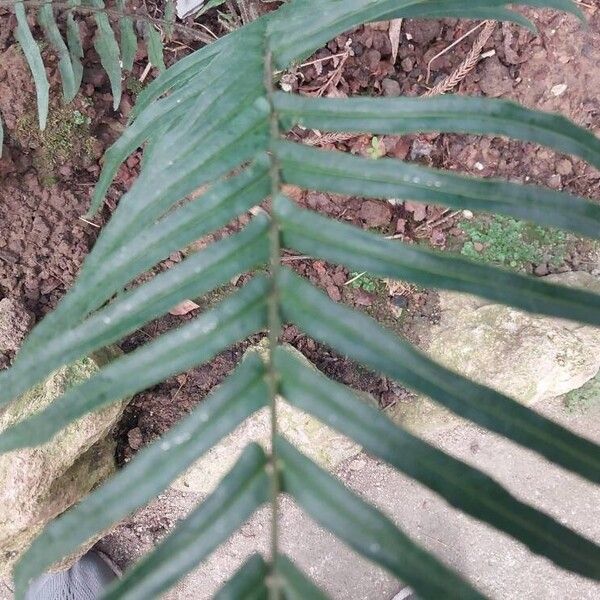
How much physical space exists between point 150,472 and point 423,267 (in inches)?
8.4

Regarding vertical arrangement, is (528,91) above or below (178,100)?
above

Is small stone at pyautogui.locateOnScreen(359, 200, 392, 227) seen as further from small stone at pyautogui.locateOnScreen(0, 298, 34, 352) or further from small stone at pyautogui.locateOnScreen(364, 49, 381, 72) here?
small stone at pyautogui.locateOnScreen(0, 298, 34, 352)

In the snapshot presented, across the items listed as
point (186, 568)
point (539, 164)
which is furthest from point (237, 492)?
point (539, 164)

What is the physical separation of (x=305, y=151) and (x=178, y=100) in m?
0.33

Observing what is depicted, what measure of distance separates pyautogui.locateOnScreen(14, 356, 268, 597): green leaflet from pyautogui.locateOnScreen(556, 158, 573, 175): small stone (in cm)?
114

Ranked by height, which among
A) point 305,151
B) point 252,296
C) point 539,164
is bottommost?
point 252,296

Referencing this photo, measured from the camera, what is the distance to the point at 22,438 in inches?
14.6

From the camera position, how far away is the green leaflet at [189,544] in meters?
0.33

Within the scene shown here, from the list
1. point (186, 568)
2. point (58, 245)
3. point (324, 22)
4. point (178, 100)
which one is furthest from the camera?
point (58, 245)

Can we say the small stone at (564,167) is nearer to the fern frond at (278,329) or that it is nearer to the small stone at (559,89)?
the small stone at (559,89)

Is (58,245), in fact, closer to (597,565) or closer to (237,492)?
(237,492)

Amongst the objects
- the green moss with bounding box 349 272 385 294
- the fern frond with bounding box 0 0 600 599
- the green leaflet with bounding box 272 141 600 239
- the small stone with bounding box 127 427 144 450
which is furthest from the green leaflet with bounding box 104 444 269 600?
the small stone with bounding box 127 427 144 450

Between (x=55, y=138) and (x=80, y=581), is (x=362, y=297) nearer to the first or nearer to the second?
(x=55, y=138)

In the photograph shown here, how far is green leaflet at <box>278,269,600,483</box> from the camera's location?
35cm
